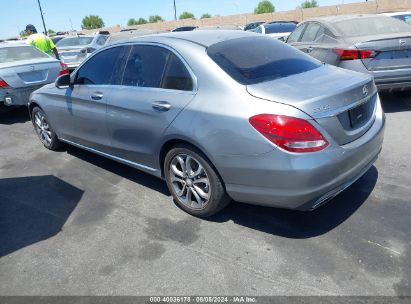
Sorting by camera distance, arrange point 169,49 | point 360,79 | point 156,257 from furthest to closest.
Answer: point 169,49 < point 360,79 < point 156,257

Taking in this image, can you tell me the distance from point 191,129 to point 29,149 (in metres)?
3.98

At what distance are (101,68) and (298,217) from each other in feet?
9.13

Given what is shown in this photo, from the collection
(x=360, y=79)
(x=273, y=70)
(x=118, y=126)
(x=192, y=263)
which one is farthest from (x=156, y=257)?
(x=360, y=79)

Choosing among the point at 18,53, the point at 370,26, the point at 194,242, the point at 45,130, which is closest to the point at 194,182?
the point at 194,242

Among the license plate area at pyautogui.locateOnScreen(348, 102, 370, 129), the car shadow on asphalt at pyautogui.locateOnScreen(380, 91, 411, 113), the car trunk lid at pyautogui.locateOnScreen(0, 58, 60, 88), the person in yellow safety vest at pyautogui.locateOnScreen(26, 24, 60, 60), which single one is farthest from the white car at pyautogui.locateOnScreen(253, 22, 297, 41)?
the license plate area at pyautogui.locateOnScreen(348, 102, 370, 129)

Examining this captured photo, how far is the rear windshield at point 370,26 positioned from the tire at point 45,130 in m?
4.97

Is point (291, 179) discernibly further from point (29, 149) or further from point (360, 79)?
point (29, 149)

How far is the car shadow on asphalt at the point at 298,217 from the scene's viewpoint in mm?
3209

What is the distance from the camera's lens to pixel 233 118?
2.86 metres

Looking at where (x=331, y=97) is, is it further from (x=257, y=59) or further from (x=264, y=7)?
(x=264, y=7)

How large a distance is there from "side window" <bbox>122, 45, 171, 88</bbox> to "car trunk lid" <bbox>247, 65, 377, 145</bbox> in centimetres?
108

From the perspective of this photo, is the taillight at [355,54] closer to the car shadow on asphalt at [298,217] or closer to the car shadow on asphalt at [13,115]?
the car shadow on asphalt at [298,217]

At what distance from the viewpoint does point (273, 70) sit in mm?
3314

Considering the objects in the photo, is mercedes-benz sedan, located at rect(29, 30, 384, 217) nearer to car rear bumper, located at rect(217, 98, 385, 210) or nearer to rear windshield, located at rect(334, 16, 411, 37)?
car rear bumper, located at rect(217, 98, 385, 210)
